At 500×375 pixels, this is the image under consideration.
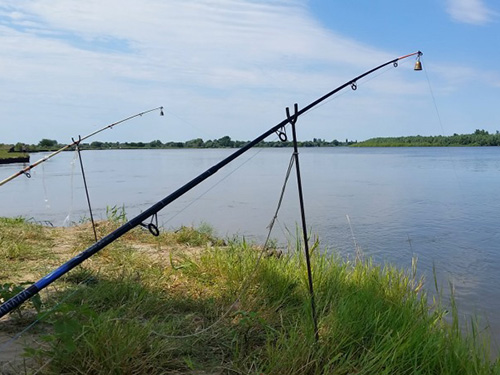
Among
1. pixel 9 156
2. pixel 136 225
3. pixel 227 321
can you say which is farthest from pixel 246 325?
pixel 9 156

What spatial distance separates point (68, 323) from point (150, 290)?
5.18 feet

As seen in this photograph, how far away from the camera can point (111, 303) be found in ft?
12.3

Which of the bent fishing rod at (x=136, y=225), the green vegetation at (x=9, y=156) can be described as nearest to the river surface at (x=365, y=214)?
the bent fishing rod at (x=136, y=225)

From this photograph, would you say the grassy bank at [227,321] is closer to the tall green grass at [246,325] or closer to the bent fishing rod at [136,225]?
the tall green grass at [246,325]

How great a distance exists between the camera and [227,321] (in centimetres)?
353

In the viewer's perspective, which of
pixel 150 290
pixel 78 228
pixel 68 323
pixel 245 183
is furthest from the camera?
pixel 245 183

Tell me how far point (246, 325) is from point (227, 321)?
0.70 feet

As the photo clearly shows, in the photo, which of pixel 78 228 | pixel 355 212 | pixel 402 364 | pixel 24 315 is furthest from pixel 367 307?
pixel 355 212

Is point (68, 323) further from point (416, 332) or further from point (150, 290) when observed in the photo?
point (416, 332)

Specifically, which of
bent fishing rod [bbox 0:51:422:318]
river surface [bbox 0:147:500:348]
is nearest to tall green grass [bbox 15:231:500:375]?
bent fishing rod [bbox 0:51:422:318]

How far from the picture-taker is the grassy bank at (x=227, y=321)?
8.83 feet

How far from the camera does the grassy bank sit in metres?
2.69

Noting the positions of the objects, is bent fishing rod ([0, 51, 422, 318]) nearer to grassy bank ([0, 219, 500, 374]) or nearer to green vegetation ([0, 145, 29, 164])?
grassy bank ([0, 219, 500, 374])

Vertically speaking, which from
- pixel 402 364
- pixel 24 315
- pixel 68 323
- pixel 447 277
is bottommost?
pixel 447 277
